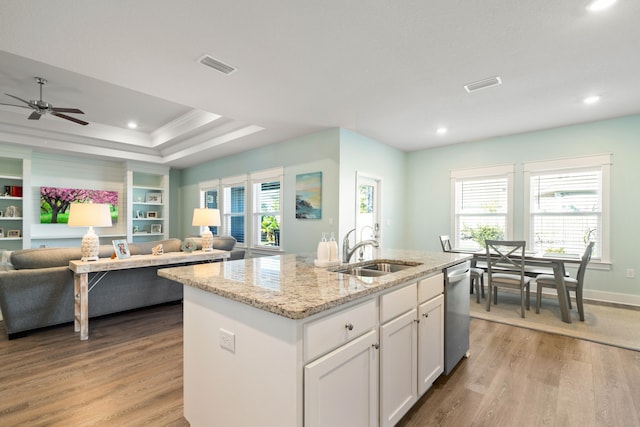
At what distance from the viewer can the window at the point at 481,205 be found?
5.23m

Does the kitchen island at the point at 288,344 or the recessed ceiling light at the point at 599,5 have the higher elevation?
the recessed ceiling light at the point at 599,5

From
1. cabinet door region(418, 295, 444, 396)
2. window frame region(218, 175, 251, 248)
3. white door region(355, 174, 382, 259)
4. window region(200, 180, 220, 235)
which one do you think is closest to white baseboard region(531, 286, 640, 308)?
white door region(355, 174, 382, 259)

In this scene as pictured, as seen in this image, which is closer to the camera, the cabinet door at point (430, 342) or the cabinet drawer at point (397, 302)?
the cabinet drawer at point (397, 302)

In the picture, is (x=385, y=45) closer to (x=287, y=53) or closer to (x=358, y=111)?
(x=287, y=53)

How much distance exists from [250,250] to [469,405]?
498 centimetres

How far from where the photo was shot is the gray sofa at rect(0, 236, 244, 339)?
301cm

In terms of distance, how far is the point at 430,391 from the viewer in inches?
84.7

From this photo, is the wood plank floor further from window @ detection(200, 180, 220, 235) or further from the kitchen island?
window @ detection(200, 180, 220, 235)

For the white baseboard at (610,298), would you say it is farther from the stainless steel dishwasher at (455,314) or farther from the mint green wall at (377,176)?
the stainless steel dishwasher at (455,314)

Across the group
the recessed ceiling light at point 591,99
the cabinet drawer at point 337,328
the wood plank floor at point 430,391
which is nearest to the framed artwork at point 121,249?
the wood plank floor at point 430,391

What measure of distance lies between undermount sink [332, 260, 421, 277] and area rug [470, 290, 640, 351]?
6.67 ft

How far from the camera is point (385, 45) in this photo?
253 centimetres

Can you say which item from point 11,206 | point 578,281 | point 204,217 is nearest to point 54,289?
point 204,217

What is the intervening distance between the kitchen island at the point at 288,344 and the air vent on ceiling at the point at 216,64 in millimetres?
1960
